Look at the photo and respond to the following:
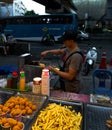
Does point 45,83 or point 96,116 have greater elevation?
point 45,83

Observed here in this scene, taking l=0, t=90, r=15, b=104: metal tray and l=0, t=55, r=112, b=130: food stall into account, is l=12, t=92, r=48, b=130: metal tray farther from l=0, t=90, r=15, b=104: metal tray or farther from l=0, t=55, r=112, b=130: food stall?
l=0, t=90, r=15, b=104: metal tray

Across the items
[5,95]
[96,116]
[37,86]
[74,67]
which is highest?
[74,67]

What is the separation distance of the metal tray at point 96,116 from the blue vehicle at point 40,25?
Answer: 82.6ft

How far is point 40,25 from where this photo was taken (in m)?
28.8

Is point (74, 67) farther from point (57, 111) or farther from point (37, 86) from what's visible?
point (57, 111)

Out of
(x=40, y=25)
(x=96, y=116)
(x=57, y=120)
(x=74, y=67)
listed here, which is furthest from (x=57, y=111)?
(x=40, y=25)

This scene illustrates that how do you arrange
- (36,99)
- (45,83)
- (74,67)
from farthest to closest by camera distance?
1. (74,67)
2. (45,83)
3. (36,99)

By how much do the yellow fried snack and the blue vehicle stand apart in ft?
83.9

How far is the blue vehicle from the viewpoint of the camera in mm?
28375

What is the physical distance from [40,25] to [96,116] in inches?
1046

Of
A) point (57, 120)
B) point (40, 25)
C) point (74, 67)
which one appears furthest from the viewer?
point (40, 25)

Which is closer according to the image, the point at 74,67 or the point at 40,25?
the point at 74,67

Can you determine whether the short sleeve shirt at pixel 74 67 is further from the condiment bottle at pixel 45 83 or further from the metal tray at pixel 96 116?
the metal tray at pixel 96 116

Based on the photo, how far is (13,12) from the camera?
45625 millimetres
